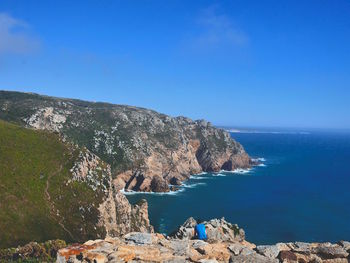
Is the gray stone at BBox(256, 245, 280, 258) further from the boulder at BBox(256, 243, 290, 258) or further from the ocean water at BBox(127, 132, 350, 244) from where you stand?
the ocean water at BBox(127, 132, 350, 244)

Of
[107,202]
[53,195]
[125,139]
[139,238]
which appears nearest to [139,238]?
[139,238]

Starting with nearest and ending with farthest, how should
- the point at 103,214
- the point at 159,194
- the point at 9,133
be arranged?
the point at 103,214 → the point at 9,133 → the point at 159,194

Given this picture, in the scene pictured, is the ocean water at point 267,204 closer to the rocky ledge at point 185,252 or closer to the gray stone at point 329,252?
the gray stone at point 329,252

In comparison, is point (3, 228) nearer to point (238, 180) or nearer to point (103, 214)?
point (103, 214)

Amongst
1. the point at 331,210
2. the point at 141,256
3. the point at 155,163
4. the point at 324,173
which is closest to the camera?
the point at 141,256

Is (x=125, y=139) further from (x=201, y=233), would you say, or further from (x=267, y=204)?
(x=201, y=233)

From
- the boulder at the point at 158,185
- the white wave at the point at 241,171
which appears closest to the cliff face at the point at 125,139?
the boulder at the point at 158,185

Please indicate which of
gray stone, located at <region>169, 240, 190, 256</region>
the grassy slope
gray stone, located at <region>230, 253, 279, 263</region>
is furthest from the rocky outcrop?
gray stone, located at <region>230, 253, 279, 263</region>

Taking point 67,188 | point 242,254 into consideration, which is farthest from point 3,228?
point 242,254

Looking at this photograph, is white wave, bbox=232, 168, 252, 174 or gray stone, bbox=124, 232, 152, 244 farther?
white wave, bbox=232, 168, 252, 174
